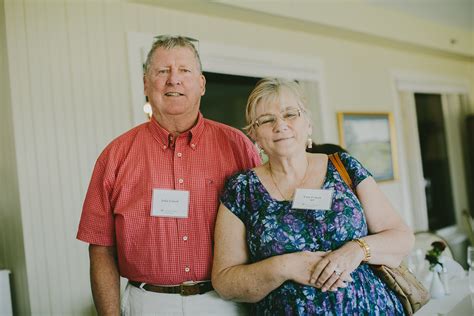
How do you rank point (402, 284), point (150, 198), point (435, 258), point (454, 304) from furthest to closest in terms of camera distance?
point (435, 258), point (454, 304), point (150, 198), point (402, 284)

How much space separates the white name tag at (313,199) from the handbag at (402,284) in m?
0.10

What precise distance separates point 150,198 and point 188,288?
1.14 ft

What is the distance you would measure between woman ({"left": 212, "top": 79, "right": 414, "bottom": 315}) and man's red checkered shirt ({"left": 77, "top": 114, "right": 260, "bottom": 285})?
0.29ft

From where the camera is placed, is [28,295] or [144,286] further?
[28,295]

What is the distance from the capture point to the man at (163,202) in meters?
1.50

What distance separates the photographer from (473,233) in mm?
4672

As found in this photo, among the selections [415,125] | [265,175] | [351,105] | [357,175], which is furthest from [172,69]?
[415,125]

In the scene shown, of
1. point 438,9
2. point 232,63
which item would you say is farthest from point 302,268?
point 438,9

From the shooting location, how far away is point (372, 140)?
14.5 feet

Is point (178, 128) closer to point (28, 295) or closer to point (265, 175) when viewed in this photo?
point (265, 175)

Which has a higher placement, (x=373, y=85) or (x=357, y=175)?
(x=373, y=85)

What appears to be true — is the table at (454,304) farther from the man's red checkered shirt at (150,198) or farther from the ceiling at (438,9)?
the ceiling at (438,9)

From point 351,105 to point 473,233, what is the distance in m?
2.02

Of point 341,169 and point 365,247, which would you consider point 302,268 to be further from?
point 341,169
